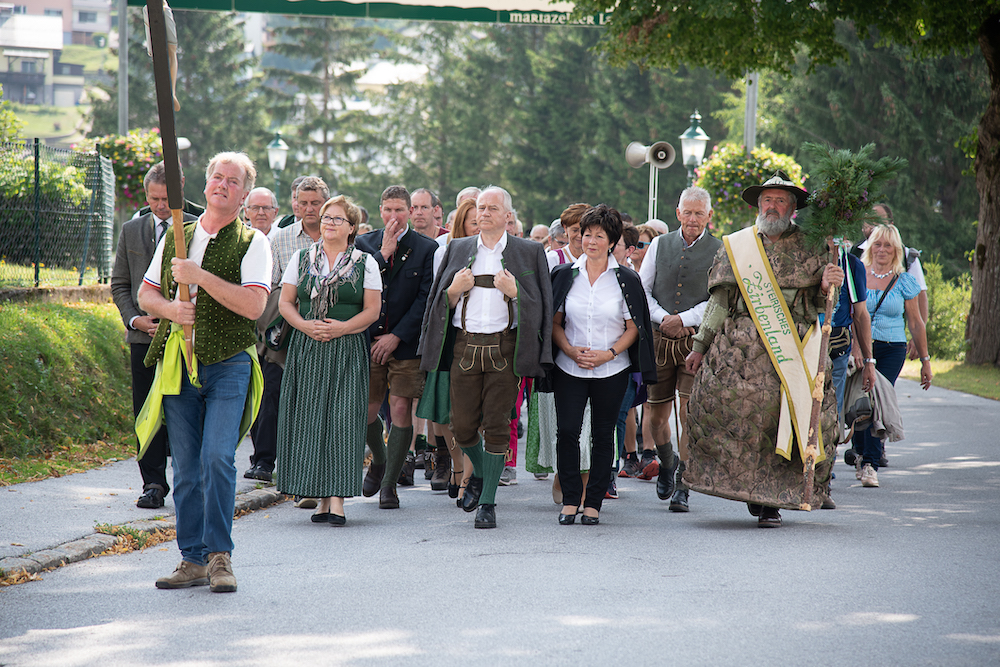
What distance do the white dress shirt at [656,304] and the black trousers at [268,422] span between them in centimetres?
299

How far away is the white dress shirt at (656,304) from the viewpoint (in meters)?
8.64

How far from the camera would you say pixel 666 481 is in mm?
8820

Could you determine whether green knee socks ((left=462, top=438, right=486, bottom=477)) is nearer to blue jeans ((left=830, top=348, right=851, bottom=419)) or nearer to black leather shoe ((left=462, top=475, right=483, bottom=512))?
Answer: black leather shoe ((left=462, top=475, right=483, bottom=512))

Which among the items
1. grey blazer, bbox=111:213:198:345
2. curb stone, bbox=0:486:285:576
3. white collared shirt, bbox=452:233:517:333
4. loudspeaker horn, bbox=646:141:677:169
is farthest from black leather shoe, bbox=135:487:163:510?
loudspeaker horn, bbox=646:141:677:169

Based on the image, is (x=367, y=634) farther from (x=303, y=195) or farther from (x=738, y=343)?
(x=303, y=195)

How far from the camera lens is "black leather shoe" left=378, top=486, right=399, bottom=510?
817cm

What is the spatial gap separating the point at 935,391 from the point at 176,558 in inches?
560

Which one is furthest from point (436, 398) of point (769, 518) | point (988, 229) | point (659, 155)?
point (988, 229)

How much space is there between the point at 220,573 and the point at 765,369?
3801mm

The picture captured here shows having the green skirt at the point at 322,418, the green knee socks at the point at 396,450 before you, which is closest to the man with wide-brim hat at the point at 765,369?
the green knee socks at the point at 396,450

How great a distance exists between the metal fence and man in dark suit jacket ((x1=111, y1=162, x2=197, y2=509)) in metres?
4.54

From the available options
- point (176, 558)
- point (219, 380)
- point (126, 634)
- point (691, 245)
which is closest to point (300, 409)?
point (176, 558)

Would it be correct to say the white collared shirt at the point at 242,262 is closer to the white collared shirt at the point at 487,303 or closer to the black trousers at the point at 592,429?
the white collared shirt at the point at 487,303

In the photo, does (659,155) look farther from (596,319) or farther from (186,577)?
(186,577)
